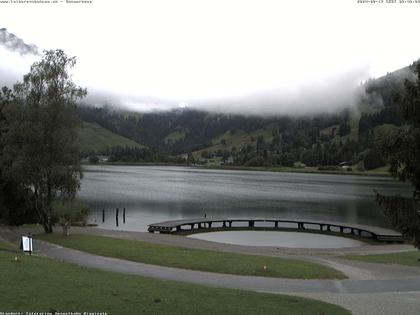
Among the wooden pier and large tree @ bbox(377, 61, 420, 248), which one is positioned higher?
large tree @ bbox(377, 61, 420, 248)

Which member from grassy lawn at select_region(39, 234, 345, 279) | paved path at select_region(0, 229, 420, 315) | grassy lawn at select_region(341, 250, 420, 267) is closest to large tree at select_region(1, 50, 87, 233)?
grassy lawn at select_region(39, 234, 345, 279)

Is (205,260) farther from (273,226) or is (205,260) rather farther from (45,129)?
(273,226)

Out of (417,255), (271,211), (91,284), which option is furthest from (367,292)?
(271,211)

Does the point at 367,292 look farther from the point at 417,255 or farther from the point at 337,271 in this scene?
the point at 417,255

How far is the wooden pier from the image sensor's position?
56703mm

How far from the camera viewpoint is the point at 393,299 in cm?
2077

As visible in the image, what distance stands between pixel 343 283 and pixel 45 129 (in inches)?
1126

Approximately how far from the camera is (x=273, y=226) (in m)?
68.9

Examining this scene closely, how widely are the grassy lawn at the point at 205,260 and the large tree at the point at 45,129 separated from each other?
7814 mm

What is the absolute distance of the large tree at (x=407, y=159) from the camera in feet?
44.5

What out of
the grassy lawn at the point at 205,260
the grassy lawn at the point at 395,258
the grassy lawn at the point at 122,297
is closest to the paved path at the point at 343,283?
the grassy lawn at the point at 205,260

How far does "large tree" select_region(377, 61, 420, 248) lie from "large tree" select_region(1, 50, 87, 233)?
106 feet

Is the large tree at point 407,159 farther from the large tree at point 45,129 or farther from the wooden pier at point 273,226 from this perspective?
the wooden pier at point 273,226

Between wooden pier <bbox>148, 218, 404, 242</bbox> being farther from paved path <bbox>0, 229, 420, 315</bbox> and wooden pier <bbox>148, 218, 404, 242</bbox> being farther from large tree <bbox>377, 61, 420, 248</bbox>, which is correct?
large tree <bbox>377, 61, 420, 248</bbox>
